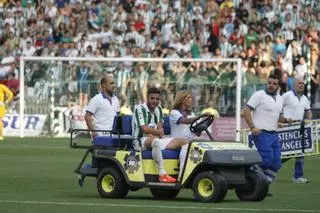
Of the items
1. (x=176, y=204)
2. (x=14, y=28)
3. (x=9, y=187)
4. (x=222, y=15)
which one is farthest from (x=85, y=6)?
(x=176, y=204)

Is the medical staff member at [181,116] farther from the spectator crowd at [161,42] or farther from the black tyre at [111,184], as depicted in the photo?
the spectator crowd at [161,42]

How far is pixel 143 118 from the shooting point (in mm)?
19078

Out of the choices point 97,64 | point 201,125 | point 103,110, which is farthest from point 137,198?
point 97,64

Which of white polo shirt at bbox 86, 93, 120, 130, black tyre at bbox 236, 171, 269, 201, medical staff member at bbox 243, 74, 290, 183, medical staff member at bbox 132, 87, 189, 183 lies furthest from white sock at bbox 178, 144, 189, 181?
white polo shirt at bbox 86, 93, 120, 130

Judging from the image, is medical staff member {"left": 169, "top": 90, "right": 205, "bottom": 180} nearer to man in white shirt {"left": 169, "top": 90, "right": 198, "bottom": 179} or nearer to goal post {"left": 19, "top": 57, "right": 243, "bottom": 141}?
man in white shirt {"left": 169, "top": 90, "right": 198, "bottom": 179}

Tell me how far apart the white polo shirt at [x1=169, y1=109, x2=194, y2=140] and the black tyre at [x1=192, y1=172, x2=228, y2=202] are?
0.83 metres

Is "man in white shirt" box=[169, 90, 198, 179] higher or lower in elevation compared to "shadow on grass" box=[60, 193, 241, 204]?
higher

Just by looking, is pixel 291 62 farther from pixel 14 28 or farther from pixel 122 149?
pixel 122 149

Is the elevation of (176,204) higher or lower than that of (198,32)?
lower

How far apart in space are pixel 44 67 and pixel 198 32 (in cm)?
553

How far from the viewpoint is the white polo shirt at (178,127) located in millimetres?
18953

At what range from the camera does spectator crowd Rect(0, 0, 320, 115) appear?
40969mm

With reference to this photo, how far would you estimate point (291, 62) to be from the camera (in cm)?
4153

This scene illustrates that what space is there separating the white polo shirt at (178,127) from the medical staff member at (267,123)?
8.21 ft
